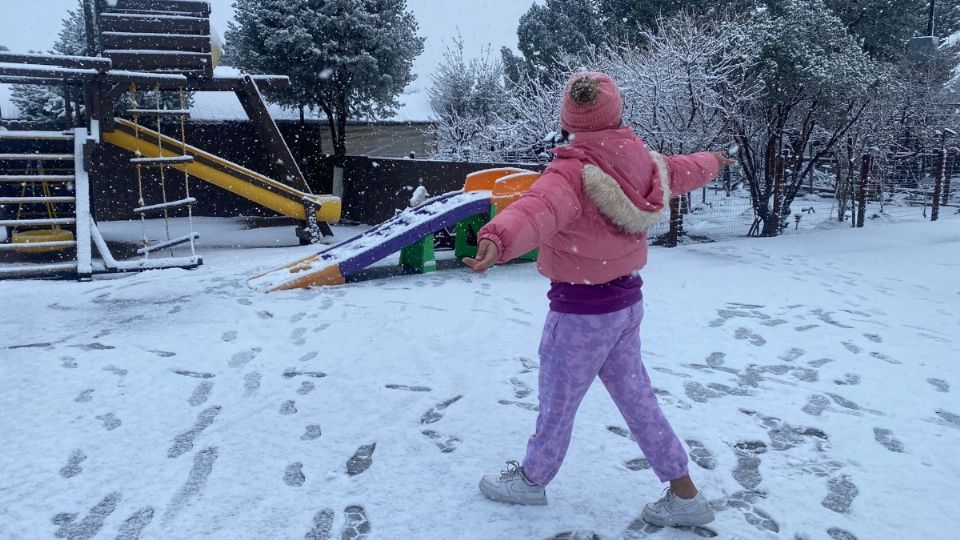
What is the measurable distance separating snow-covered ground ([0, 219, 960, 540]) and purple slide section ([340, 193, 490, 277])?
477mm

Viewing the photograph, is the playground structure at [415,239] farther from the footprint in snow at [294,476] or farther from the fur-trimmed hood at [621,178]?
the fur-trimmed hood at [621,178]

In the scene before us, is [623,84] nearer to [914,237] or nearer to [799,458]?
[914,237]

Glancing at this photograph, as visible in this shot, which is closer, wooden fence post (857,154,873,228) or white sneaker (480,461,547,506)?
white sneaker (480,461,547,506)

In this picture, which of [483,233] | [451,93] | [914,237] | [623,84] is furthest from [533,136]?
[483,233]

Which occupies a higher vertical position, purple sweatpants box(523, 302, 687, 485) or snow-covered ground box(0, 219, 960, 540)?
purple sweatpants box(523, 302, 687, 485)

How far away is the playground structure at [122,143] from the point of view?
Result: 7.21 m

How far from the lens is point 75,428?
3209 millimetres

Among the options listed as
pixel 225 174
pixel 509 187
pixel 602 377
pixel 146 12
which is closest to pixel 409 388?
pixel 602 377

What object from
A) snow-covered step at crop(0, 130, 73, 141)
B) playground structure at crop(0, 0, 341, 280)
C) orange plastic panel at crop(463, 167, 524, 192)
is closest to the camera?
snow-covered step at crop(0, 130, 73, 141)

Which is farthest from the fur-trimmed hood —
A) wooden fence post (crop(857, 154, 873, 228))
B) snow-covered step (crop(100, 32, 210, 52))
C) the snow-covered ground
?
wooden fence post (crop(857, 154, 873, 228))

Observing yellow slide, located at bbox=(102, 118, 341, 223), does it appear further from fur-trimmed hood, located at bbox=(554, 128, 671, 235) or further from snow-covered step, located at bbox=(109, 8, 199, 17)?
fur-trimmed hood, located at bbox=(554, 128, 671, 235)

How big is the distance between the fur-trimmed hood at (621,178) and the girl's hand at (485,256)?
0.49 m

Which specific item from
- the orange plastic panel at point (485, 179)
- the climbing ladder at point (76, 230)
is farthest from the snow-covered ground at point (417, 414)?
the orange plastic panel at point (485, 179)

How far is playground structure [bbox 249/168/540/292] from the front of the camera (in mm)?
6359
